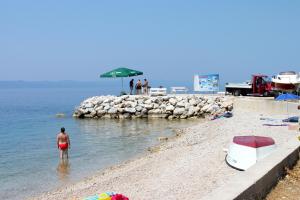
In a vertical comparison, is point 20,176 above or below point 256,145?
below

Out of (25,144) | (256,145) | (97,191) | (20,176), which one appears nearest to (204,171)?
(256,145)

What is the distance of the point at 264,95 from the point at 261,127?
1475cm

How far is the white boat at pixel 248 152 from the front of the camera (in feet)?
40.4

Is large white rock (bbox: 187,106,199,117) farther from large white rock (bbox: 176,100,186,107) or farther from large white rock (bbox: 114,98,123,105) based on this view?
large white rock (bbox: 114,98,123,105)

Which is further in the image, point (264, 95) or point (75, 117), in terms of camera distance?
point (75, 117)

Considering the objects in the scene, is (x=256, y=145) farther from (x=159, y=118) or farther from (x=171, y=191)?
(x=159, y=118)

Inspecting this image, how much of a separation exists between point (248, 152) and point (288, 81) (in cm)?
2219

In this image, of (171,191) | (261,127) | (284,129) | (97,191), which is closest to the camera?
(171,191)

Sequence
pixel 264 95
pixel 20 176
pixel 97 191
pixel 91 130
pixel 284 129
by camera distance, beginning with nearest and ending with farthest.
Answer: pixel 97 191, pixel 20 176, pixel 284 129, pixel 91 130, pixel 264 95

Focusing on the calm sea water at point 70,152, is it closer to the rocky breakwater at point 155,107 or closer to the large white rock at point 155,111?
the large white rock at point 155,111

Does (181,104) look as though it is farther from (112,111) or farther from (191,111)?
(112,111)

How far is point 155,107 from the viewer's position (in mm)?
37812

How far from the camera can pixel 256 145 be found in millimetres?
12508

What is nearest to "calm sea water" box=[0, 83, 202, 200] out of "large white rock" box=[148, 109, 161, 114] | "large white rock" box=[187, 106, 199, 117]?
"large white rock" box=[148, 109, 161, 114]
